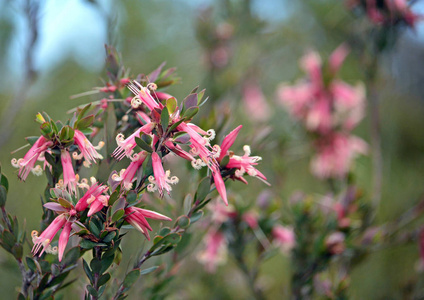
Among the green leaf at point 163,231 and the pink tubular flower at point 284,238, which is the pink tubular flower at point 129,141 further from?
the pink tubular flower at point 284,238

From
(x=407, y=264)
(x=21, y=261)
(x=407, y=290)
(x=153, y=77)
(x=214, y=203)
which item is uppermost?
(x=153, y=77)

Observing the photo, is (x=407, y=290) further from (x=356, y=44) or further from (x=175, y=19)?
(x=175, y=19)

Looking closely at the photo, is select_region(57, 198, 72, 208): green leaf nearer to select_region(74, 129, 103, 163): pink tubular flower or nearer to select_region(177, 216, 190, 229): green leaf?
select_region(74, 129, 103, 163): pink tubular flower

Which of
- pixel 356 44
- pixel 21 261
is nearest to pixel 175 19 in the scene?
pixel 356 44

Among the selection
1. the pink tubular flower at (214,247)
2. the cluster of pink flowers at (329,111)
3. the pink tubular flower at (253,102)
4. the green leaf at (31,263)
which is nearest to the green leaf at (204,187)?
the green leaf at (31,263)

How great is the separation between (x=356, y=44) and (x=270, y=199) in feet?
3.53

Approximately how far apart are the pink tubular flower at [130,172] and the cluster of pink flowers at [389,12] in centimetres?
165

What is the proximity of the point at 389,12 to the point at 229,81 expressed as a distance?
941mm

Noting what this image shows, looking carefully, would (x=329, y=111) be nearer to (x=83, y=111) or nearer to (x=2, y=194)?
(x=83, y=111)

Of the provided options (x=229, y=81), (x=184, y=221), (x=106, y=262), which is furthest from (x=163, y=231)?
(x=229, y=81)

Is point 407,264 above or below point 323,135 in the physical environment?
below

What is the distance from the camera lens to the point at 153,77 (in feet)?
3.69

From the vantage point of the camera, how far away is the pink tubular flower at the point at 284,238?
173 cm

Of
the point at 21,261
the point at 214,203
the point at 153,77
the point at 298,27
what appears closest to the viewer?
the point at 21,261
